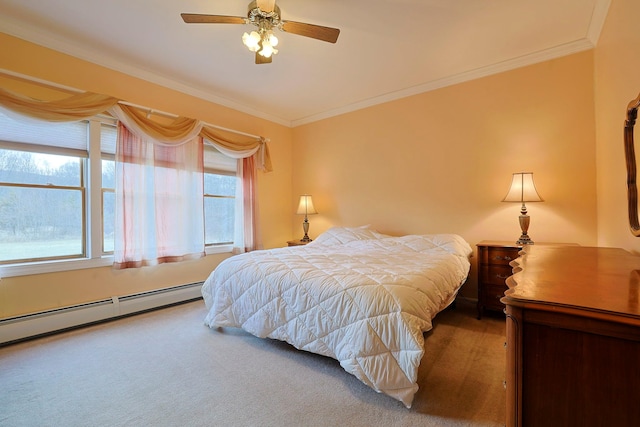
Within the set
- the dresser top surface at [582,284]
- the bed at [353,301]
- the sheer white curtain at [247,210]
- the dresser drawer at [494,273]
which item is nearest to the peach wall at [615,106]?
the dresser top surface at [582,284]

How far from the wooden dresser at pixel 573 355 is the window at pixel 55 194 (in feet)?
11.3

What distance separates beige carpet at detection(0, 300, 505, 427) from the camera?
4.91 feet

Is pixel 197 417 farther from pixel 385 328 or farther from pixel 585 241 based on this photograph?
pixel 585 241

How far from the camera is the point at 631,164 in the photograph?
164 centimetres

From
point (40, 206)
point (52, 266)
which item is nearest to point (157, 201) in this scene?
point (40, 206)

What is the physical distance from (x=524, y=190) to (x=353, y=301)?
2.16 meters

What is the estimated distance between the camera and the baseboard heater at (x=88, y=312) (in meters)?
2.37

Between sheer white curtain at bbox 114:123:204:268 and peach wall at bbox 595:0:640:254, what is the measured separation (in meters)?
3.82

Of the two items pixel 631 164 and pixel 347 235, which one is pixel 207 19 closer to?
pixel 347 235

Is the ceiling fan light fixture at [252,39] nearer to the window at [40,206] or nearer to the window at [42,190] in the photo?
the window at [42,190]

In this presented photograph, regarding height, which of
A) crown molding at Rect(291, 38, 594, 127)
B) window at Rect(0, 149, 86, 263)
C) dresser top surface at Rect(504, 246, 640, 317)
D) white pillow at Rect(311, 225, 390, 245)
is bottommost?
white pillow at Rect(311, 225, 390, 245)

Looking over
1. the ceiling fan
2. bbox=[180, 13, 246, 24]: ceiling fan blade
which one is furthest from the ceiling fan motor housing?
bbox=[180, 13, 246, 24]: ceiling fan blade

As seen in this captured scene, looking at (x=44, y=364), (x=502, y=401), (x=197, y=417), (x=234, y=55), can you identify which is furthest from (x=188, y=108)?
(x=502, y=401)

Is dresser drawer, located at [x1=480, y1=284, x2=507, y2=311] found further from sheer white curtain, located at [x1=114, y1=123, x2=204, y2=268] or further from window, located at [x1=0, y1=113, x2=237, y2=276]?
window, located at [x1=0, y1=113, x2=237, y2=276]
